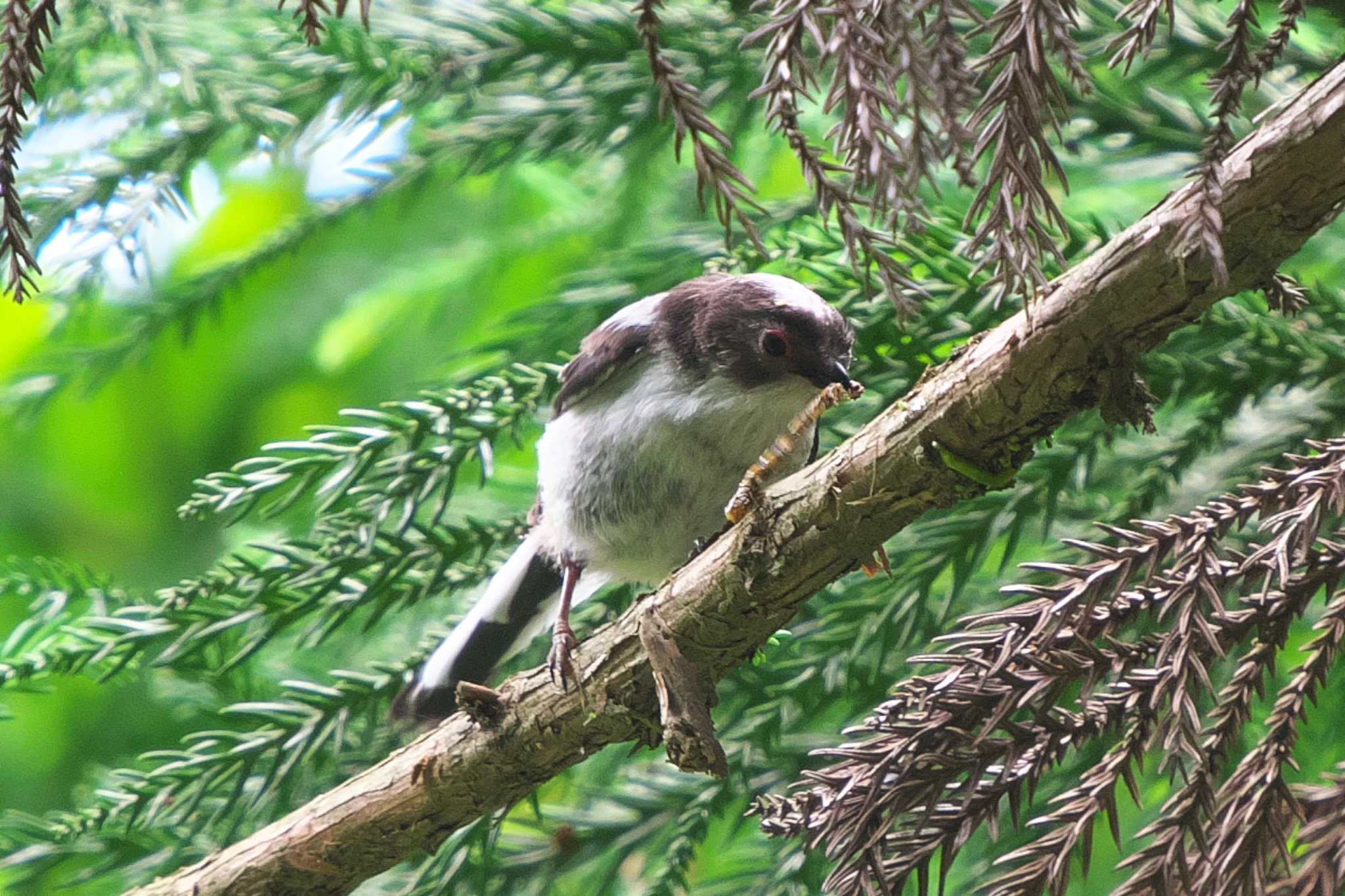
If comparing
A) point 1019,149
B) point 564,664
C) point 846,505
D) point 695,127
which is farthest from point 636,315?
→ point 1019,149

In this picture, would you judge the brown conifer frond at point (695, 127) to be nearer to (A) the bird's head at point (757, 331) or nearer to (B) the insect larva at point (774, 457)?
(B) the insect larva at point (774, 457)

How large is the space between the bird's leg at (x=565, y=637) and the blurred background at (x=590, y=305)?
0.11m

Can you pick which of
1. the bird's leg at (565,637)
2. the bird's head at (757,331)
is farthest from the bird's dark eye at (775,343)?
the bird's leg at (565,637)

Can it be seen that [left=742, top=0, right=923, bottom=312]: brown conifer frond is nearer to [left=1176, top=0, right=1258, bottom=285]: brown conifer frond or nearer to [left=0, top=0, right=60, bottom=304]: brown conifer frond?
[left=1176, top=0, right=1258, bottom=285]: brown conifer frond

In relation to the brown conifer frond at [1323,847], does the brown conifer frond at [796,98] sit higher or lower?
higher

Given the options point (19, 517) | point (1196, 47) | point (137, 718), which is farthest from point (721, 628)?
point (19, 517)

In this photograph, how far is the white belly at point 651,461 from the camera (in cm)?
178

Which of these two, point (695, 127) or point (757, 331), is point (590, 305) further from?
point (695, 127)

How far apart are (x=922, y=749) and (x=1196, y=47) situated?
1.30 metres

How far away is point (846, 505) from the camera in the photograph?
1.07m

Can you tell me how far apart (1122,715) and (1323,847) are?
17 cm

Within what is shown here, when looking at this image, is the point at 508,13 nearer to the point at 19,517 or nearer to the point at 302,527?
the point at 302,527

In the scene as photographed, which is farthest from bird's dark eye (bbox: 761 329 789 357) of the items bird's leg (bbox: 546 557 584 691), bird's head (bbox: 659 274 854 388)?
bird's leg (bbox: 546 557 584 691)

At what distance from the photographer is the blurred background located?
1.61m
